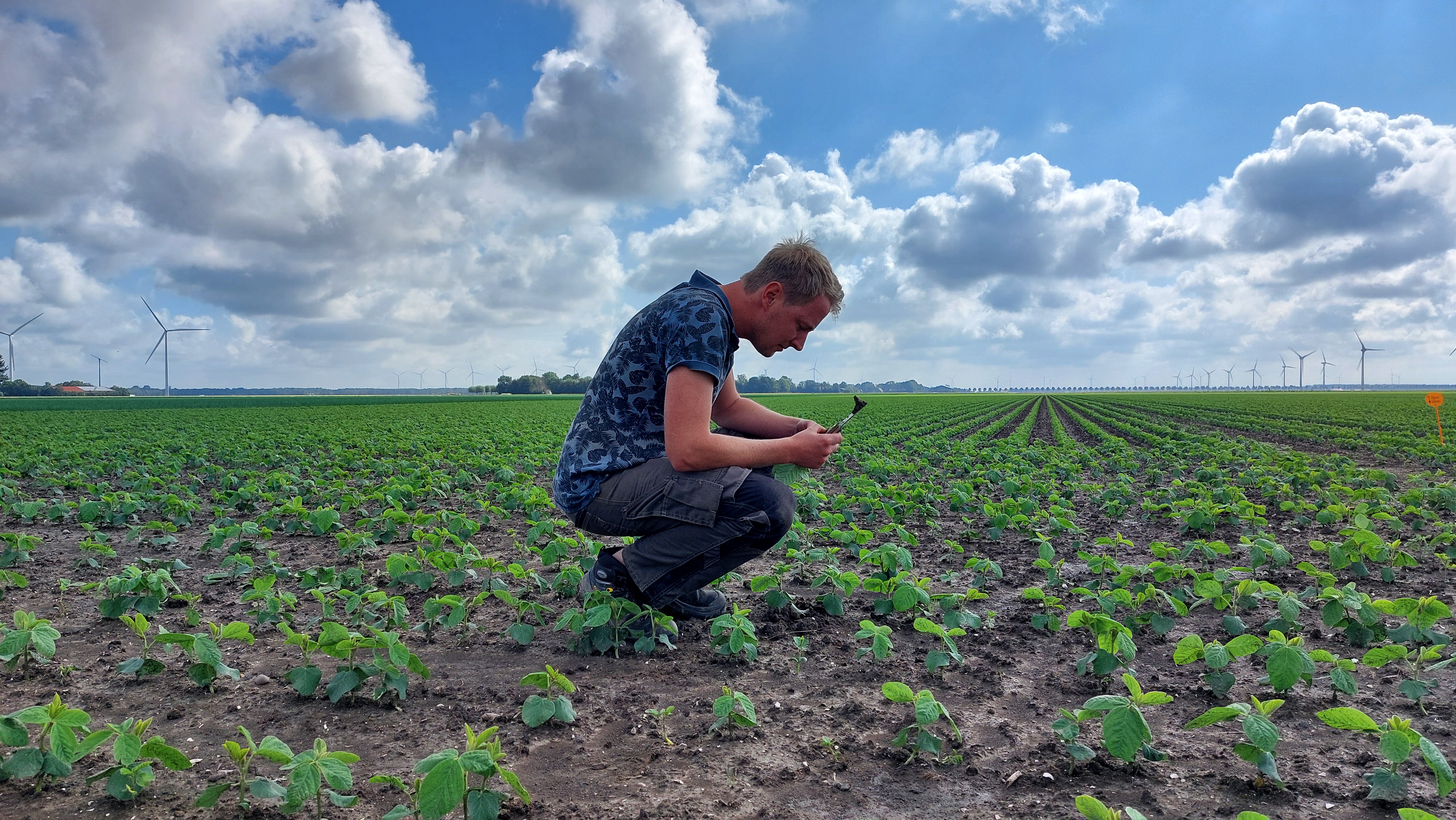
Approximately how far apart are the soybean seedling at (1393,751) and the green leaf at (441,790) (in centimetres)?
231

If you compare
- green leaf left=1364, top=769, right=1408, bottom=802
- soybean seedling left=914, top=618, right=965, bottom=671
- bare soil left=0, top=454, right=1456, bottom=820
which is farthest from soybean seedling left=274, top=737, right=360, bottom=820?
green leaf left=1364, top=769, right=1408, bottom=802

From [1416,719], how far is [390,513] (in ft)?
18.1

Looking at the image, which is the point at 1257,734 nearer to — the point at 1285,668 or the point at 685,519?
the point at 1285,668

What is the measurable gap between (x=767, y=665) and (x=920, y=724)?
1076mm

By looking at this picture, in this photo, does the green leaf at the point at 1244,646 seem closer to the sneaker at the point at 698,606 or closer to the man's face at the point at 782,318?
the man's face at the point at 782,318

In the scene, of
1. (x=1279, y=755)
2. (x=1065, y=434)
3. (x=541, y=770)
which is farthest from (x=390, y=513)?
(x=1065, y=434)

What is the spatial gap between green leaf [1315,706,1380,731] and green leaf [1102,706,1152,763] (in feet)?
1.52

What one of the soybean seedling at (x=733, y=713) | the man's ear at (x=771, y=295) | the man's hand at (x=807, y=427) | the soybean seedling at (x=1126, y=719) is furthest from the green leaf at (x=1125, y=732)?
the man's ear at (x=771, y=295)

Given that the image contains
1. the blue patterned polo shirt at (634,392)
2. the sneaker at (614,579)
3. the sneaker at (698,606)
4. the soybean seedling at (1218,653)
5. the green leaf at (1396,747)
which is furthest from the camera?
the sneaker at (698,606)

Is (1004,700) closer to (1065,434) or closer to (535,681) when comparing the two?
(535,681)

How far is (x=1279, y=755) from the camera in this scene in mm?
2508

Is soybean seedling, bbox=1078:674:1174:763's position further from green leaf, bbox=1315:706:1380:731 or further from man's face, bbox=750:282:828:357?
man's face, bbox=750:282:828:357

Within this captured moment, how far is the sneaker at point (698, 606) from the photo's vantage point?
3.94 m

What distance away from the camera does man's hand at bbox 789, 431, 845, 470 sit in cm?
337
